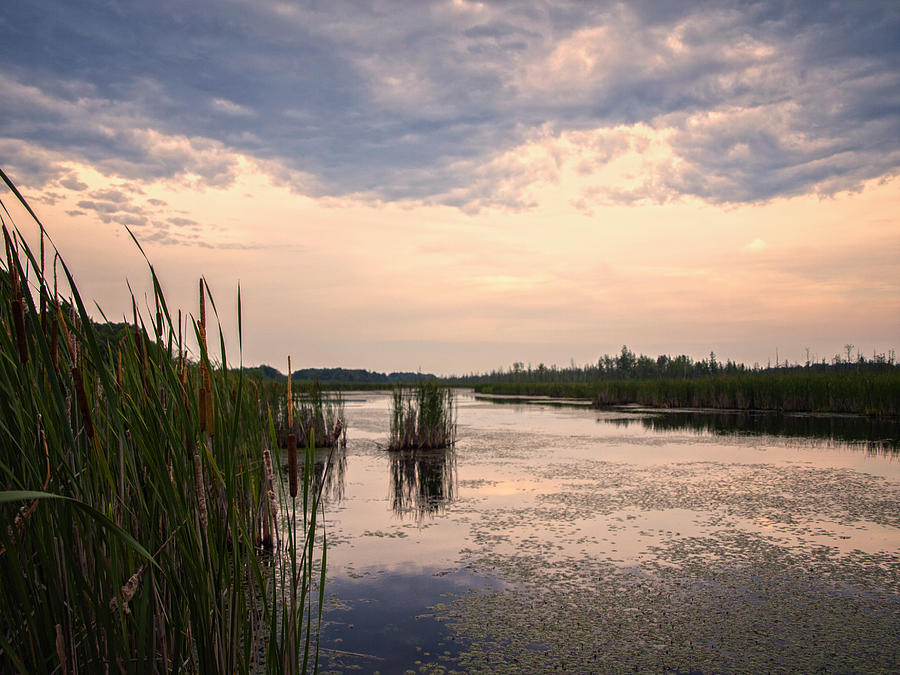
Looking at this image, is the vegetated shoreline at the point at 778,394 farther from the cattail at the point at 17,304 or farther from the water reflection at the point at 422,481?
the cattail at the point at 17,304

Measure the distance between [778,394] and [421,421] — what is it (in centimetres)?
1323

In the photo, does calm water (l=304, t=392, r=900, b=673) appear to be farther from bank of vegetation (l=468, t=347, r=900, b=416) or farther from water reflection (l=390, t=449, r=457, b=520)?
bank of vegetation (l=468, t=347, r=900, b=416)

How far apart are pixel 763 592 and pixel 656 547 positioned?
3.01ft

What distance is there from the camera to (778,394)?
1830 centimetres

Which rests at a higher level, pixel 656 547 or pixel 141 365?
pixel 141 365

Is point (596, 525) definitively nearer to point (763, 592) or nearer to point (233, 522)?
point (763, 592)

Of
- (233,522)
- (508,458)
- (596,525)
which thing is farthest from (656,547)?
(508,458)

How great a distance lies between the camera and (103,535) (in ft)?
4.85

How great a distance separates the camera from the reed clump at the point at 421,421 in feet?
30.5

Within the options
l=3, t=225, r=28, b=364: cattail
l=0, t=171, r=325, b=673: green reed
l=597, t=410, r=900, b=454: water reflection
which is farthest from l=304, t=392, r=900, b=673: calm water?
l=597, t=410, r=900, b=454: water reflection

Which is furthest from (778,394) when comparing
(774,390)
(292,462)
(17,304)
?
(17,304)

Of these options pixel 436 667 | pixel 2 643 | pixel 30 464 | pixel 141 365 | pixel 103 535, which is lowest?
pixel 436 667

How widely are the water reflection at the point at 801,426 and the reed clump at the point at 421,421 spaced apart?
530 cm

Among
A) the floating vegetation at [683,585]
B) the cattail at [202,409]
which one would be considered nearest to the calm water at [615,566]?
the floating vegetation at [683,585]
